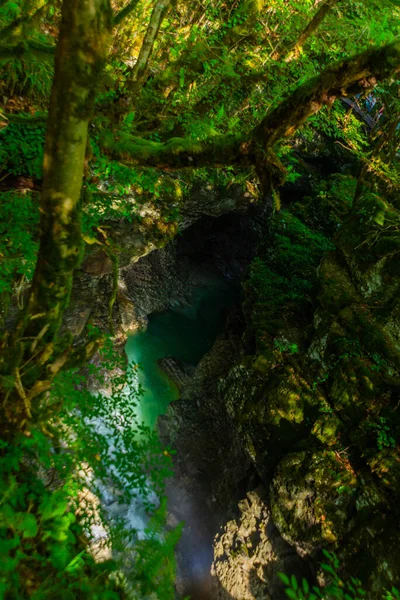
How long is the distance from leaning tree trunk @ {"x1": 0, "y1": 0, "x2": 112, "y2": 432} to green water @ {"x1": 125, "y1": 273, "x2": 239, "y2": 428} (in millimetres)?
8183

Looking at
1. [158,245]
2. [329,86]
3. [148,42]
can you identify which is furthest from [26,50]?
[158,245]

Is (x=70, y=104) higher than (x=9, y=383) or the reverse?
higher

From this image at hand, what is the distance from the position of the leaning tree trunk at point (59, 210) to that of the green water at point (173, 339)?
8.18 metres

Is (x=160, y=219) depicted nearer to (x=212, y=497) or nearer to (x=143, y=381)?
(x=143, y=381)

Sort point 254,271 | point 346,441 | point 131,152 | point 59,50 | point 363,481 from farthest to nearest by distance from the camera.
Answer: point 254,271
point 346,441
point 363,481
point 131,152
point 59,50

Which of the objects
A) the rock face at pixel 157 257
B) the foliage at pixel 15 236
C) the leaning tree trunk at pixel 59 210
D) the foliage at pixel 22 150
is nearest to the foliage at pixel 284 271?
the rock face at pixel 157 257

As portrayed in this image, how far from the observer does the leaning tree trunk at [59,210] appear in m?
2.00

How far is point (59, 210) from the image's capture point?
8.08 feet

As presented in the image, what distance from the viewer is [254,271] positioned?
12.2 meters

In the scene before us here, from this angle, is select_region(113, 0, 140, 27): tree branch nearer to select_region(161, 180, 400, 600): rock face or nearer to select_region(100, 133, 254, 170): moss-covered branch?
select_region(100, 133, 254, 170): moss-covered branch

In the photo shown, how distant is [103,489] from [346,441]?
246 inches

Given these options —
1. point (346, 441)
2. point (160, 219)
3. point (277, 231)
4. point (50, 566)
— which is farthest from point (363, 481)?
point (277, 231)

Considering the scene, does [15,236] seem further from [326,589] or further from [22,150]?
[326,589]

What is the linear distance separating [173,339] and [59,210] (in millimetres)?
12884
